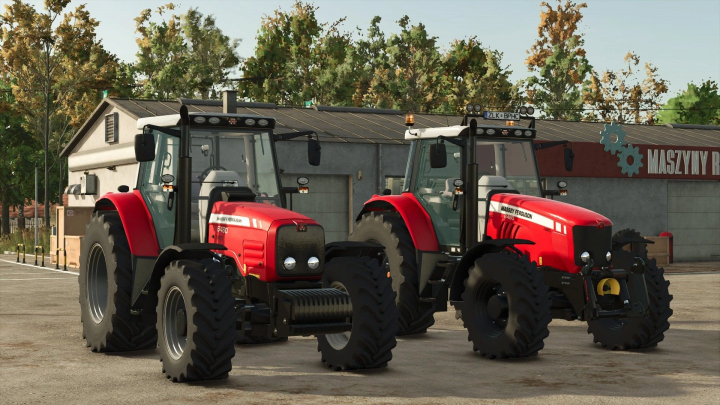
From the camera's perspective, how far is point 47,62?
40.1 meters

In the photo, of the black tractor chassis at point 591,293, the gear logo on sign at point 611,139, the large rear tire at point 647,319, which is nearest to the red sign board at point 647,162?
the gear logo on sign at point 611,139

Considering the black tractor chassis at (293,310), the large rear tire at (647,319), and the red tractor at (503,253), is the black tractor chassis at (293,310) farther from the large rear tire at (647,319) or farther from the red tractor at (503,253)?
the large rear tire at (647,319)

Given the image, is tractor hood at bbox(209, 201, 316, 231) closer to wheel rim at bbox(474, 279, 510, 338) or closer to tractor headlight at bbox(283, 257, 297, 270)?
tractor headlight at bbox(283, 257, 297, 270)

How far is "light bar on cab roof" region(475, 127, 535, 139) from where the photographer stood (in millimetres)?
12734

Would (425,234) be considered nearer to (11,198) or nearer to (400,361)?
(400,361)

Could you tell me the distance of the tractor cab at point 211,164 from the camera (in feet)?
35.1

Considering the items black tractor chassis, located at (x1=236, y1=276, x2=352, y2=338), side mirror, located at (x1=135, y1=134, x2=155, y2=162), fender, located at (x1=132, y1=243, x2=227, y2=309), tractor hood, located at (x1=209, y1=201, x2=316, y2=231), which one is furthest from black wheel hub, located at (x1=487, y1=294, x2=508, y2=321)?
side mirror, located at (x1=135, y1=134, x2=155, y2=162)

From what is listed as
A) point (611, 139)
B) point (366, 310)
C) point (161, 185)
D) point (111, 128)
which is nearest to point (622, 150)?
point (611, 139)

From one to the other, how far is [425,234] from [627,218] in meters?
21.7

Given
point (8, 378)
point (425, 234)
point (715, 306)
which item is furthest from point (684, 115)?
point (8, 378)

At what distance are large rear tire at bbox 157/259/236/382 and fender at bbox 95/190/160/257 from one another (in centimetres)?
157

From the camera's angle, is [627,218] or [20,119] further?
[20,119]

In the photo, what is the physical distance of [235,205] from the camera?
10.2 meters

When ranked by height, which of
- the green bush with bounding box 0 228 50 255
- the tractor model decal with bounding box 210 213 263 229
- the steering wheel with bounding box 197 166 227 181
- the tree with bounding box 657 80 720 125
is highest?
the tree with bounding box 657 80 720 125
